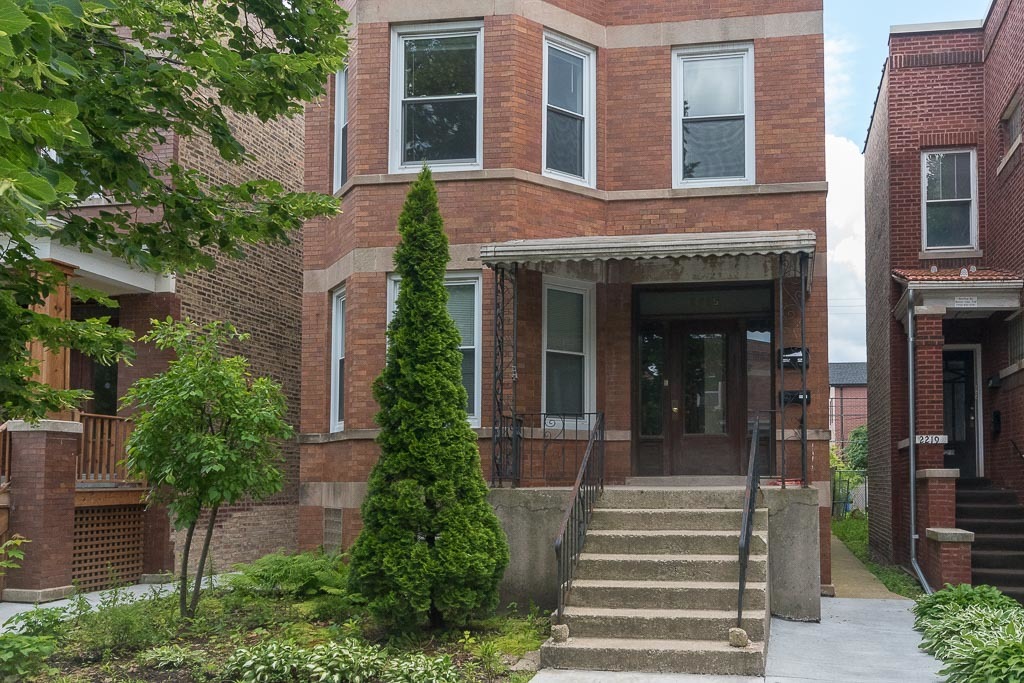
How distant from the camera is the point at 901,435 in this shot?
14.8 meters

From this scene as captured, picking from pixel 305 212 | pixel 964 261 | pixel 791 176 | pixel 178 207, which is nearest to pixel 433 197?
pixel 305 212

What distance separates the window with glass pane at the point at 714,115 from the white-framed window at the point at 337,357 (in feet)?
15.8

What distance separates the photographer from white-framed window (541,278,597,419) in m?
12.2

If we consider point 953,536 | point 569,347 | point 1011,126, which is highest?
point 1011,126

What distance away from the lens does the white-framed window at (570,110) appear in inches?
496

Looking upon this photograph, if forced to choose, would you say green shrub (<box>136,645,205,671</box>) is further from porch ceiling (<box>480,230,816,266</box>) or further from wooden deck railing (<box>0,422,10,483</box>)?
wooden deck railing (<box>0,422,10,483</box>)

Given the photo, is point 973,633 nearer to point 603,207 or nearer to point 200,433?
point 603,207

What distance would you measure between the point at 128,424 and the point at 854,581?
1072 centimetres

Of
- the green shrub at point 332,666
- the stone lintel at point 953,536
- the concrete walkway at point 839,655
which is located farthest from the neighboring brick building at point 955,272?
the green shrub at point 332,666

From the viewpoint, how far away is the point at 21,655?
795 centimetres

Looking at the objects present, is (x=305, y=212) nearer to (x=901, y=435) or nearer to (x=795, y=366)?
(x=795, y=366)

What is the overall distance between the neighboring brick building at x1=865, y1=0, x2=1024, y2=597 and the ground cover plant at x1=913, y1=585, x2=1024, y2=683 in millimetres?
3189

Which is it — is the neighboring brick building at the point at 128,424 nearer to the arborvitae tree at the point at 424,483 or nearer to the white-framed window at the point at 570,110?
the arborvitae tree at the point at 424,483

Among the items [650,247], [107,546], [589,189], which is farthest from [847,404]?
[650,247]
